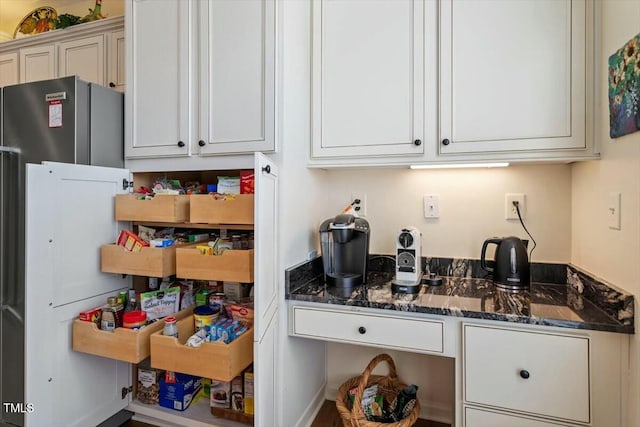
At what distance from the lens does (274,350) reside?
57.2 inches

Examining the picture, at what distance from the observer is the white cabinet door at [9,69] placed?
2.29 metres

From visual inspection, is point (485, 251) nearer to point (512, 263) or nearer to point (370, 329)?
point (512, 263)

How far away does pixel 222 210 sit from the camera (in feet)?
4.75

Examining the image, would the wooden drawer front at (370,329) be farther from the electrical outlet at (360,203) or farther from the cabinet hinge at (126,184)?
the cabinet hinge at (126,184)

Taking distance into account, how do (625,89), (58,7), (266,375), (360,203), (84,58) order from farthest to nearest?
Result: (58,7)
(84,58)
(360,203)
(266,375)
(625,89)

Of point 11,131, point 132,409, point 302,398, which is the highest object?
point 11,131

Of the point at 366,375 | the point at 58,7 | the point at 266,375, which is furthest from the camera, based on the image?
the point at 58,7

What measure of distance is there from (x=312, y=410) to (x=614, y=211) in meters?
1.63

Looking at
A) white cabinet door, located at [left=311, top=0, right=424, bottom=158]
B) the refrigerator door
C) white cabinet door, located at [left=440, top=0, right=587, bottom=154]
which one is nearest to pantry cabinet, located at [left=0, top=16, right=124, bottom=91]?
the refrigerator door

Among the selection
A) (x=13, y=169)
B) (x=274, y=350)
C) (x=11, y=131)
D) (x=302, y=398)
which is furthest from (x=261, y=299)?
(x=11, y=131)

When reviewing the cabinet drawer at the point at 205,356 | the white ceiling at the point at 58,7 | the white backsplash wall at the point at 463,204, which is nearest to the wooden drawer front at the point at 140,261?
the cabinet drawer at the point at 205,356

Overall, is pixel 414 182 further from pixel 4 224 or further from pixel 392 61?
pixel 4 224

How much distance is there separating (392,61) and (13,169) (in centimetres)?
181

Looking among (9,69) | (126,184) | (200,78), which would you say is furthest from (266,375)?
(9,69)
